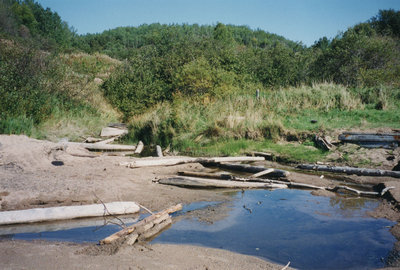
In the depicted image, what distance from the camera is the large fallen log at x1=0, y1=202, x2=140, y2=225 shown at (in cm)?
600

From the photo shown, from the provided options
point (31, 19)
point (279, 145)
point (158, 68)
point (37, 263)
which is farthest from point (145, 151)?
point (31, 19)

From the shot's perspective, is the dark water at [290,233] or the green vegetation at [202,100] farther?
the green vegetation at [202,100]

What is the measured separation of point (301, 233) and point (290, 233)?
0.21m

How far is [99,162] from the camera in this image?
1085 cm

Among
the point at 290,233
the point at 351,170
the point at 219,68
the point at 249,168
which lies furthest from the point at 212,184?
the point at 219,68

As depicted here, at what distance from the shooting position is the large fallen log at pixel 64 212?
600 centimetres

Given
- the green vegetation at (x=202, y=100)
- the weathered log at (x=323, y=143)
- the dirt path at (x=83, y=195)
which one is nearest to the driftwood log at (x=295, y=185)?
the dirt path at (x=83, y=195)

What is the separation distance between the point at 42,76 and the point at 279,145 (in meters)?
14.8

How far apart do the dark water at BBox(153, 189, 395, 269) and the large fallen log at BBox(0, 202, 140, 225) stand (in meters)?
1.29

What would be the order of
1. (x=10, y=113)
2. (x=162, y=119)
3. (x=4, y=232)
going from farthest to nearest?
(x=162, y=119), (x=10, y=113), (x=4, y=232)

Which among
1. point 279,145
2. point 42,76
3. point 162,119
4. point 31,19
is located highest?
point 31,19

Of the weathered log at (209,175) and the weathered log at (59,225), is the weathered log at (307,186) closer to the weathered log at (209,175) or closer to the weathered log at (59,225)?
the weathered log at (209,175)

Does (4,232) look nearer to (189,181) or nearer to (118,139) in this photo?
(189,181)

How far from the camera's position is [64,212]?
630cm
